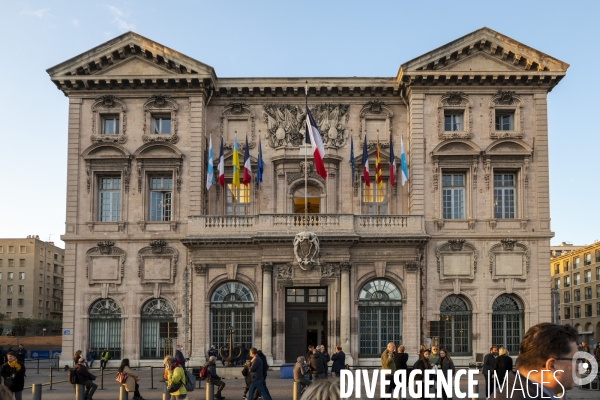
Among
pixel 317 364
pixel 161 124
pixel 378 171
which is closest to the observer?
pixel 317 364

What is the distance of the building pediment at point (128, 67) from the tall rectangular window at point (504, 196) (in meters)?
15.3

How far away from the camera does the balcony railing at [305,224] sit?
39.3 m

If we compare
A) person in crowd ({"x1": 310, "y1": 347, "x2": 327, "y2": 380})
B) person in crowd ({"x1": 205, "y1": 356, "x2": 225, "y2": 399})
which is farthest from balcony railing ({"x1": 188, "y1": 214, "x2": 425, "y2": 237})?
person in crowd ({"x1": 310, "y1": 347, "x2": 327, "y2": 380})

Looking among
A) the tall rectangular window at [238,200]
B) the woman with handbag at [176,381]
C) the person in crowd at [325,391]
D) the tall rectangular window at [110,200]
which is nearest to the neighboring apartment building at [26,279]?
the tall rectangular window at [110,200]

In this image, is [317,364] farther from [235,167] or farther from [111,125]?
[111,125]

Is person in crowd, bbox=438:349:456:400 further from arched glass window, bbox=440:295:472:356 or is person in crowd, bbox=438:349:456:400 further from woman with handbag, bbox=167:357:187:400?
arched glass window, bbox=440:295:472:356

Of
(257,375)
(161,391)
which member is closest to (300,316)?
(161,391)

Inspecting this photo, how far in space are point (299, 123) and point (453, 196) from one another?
867cm

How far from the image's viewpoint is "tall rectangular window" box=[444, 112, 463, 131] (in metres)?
41.5

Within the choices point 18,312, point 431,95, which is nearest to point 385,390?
point 431,95

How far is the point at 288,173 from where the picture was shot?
136ft

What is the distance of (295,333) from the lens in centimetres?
3991

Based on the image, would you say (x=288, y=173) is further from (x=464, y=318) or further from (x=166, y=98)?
(x=464, y=318)

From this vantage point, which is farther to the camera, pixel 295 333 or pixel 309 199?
pixel 309 199
